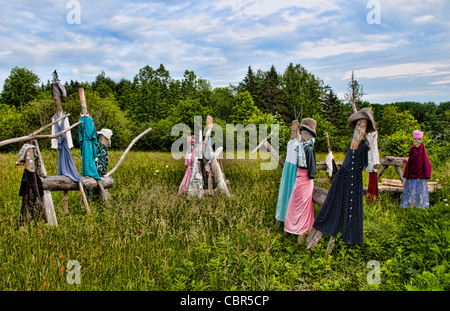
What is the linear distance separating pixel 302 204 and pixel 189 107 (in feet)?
92.5

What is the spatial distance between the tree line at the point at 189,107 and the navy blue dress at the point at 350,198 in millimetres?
18582

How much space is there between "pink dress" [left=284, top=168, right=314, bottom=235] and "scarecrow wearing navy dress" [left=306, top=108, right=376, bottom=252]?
66 cm

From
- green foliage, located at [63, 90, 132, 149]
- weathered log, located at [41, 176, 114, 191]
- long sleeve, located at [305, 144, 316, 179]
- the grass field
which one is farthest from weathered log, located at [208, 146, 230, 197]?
green foliage, located at [63, 90, 132, 149]

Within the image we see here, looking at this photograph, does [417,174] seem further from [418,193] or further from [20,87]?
[20,87]

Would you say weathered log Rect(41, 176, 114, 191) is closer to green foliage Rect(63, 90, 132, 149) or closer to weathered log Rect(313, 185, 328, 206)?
weathered log Rect(313, 185, 328, 206)

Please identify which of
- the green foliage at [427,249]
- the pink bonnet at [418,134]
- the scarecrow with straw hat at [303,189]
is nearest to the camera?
the green foliage at [427,249]

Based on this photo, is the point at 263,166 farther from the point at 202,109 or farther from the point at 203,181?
the point at 202,109

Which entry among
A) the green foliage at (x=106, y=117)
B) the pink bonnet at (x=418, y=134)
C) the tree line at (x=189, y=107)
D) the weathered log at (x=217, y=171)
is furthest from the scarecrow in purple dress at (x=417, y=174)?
the green foliage at (x=106, y=117)

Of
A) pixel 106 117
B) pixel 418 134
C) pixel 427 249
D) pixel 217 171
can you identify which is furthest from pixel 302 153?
pixel 106 117

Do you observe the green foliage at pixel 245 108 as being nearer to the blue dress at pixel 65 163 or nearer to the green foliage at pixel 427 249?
the blue dress at pixel 65 163

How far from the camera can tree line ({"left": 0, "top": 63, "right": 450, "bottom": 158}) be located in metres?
28.5

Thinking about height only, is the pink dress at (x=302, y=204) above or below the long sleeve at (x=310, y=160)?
below

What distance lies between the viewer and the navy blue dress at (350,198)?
15.9ft
